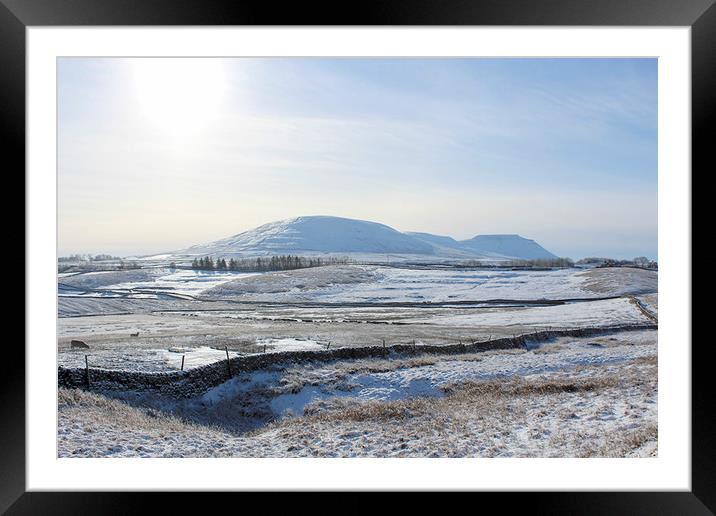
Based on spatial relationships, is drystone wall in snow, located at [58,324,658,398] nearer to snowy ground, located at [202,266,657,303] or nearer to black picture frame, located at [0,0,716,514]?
black picture frame, located at [0,0,716,514]

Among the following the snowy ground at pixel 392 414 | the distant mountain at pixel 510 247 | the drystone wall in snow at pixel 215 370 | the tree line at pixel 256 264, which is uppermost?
the distant mountain at pixel 510 247

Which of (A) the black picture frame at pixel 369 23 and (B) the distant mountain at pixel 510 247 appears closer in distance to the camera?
(A) the black picture frame at pixel 369 23

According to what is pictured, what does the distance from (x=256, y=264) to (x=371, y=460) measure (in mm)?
12014

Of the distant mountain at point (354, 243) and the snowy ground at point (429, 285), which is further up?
the distant mountain at point (354, 243)

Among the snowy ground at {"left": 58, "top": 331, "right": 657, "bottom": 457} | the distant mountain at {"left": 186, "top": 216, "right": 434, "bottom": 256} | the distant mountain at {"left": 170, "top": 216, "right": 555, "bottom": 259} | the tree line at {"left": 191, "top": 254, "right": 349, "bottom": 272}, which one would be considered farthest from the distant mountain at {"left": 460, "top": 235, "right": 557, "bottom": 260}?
the snowy ground at {"left": 58, "top": 331, "right": 657, "bottom": 457}

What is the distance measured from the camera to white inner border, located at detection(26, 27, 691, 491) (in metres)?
2.52

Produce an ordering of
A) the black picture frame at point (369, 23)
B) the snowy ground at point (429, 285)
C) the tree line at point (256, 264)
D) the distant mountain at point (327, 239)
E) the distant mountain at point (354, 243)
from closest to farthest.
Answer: the black picture frame at point (369, 23), the snowy ground at point (429, 285), the tree line at point (256, 264), the distant mountain at point (354, 243), the distant mountain at point (327, 239)

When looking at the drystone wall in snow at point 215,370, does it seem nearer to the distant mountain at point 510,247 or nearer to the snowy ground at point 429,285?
the snowy ground at point 429,285

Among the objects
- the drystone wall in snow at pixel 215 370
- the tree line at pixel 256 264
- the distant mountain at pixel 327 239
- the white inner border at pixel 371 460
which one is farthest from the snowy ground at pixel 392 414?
the distant mountain at pixel 327 239

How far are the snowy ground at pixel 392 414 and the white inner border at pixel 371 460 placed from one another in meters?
1.05

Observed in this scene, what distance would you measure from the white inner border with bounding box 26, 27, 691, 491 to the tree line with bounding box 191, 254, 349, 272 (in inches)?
406

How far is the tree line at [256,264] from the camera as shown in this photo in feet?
43.4

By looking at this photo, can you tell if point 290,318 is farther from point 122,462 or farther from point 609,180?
point 609,180
